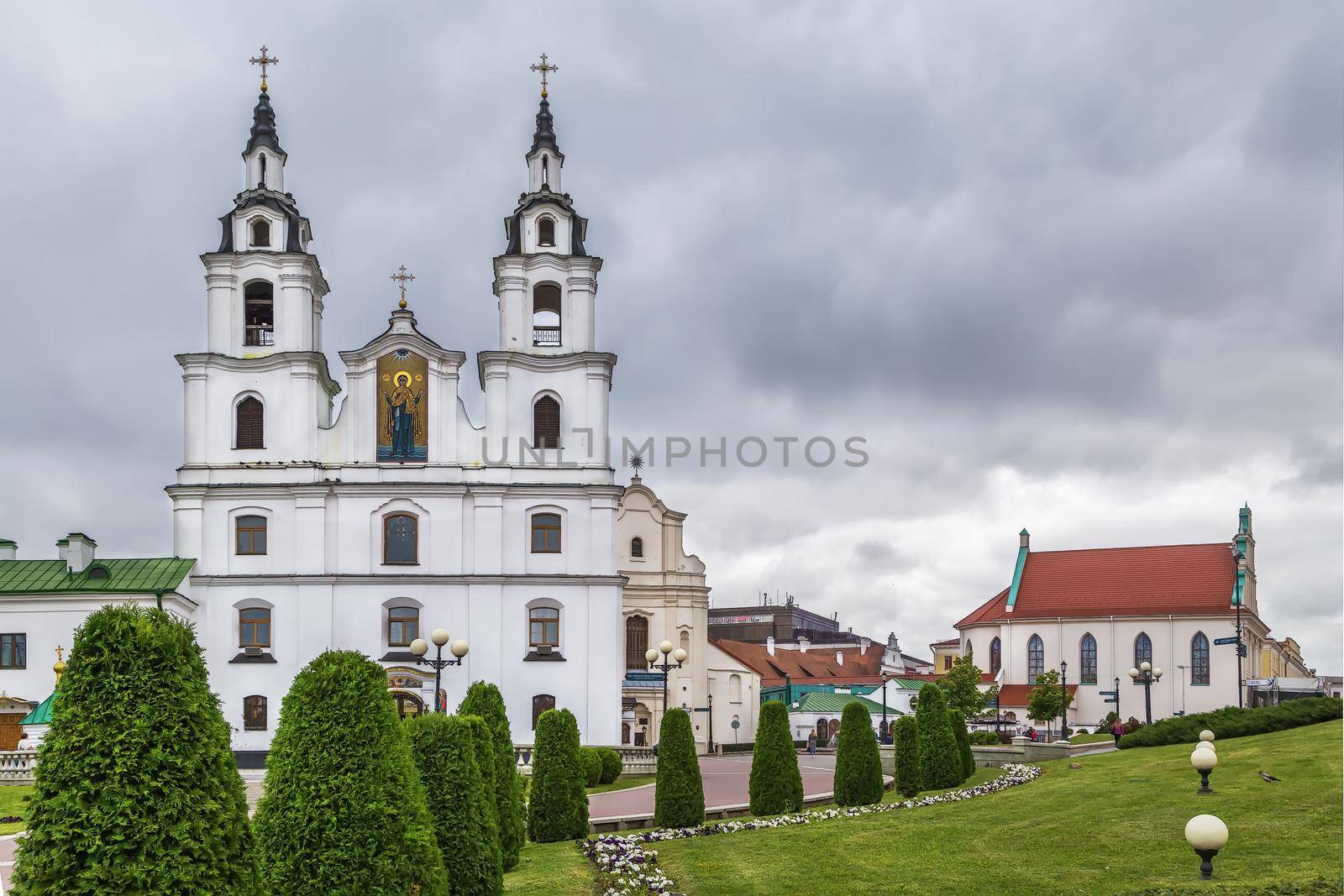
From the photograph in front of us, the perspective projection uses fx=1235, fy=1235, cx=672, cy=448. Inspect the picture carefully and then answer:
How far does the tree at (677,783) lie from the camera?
2139 centimetres

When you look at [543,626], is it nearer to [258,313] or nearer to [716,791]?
[716,791]

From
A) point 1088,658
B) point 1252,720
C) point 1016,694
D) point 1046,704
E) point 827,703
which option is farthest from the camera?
point 827,703

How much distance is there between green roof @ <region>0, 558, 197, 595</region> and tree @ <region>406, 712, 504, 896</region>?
30789 millimetres

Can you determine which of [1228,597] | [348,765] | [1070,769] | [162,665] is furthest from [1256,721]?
[1228,597]

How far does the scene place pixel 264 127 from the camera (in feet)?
151

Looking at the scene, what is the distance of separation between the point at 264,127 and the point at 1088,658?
157ft

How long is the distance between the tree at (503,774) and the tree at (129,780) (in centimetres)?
675

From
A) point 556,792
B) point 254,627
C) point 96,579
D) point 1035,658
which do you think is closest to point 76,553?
point 96,579

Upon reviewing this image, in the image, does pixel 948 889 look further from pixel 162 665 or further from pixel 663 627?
pixel 663 627

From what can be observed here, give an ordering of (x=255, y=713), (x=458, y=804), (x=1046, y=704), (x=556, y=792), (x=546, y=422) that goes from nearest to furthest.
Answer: (x=458, y=804)
(x=556, y=792)
(x=255, y=713)
(x=546, y=422)
(x=1046, y=704)

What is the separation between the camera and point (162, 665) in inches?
315

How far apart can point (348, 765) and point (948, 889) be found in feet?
25.1

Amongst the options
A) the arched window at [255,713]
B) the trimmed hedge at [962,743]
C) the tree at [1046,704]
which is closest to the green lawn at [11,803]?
the arched window at [255,713]

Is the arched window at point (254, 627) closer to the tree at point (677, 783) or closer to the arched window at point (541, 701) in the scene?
the arched window at point (541, 701)
